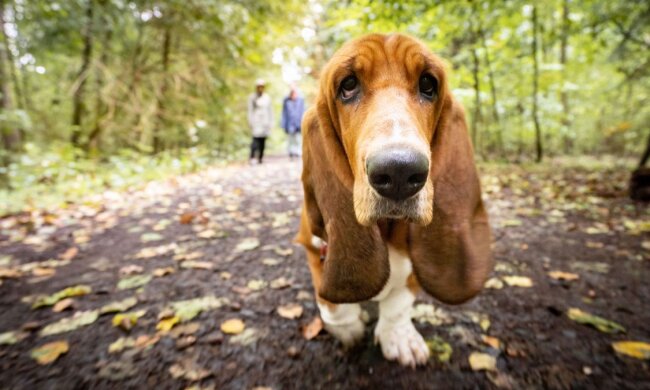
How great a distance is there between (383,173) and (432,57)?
2.22ft

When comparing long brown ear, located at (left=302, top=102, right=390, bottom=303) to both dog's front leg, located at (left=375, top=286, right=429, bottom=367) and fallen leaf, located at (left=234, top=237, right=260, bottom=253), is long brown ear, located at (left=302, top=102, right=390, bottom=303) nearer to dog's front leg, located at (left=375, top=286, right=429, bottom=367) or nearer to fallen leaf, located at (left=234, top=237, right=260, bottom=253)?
dog's front leg, located at (left=375, top=286, right=429, bottom=367)

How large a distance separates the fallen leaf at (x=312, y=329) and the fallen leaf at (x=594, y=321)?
4.66 ft

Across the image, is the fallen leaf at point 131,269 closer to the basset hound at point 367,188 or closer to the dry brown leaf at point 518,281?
the basset hound at point 367,188

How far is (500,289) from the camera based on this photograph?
229 centimetres

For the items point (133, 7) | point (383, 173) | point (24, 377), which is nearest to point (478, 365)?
point (383, 173)

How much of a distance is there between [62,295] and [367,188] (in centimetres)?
229

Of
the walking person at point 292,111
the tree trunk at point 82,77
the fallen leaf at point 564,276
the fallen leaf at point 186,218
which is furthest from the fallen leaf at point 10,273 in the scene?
the walking person at point 292,111

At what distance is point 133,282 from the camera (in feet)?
8.17

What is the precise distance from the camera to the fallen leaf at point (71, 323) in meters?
1.87

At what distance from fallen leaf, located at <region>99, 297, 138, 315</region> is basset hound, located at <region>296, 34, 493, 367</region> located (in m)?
1.43

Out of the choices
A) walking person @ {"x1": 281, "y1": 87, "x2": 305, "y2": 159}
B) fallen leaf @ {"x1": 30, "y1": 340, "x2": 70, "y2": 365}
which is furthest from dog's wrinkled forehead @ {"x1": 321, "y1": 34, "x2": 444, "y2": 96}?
walking person @ {"x1": 281, "y1": 87, "x2": 305, "y2": 159}

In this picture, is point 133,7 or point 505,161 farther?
point 505,161

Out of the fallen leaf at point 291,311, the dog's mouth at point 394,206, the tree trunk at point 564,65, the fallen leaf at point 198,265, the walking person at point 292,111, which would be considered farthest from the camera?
the walking person at point 292,111

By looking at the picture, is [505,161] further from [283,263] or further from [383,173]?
[383,173]
